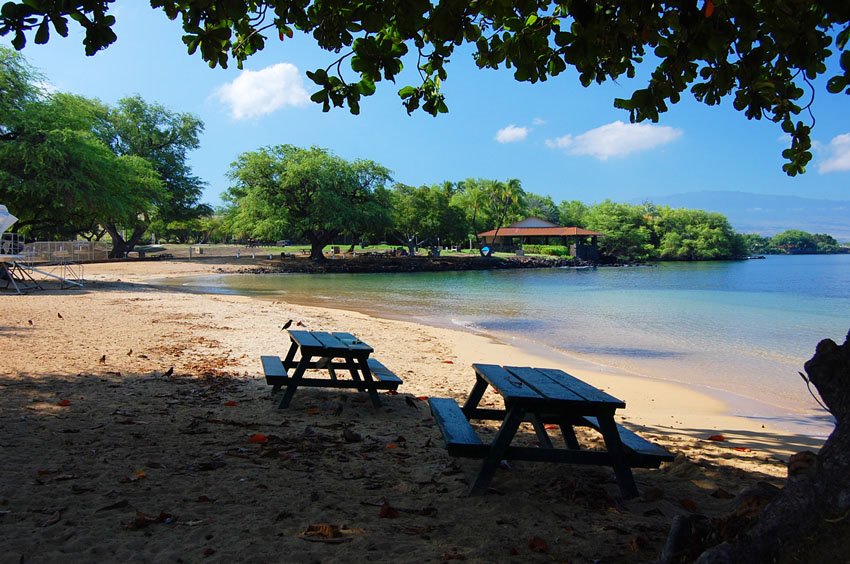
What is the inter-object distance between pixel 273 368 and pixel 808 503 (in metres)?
4.86

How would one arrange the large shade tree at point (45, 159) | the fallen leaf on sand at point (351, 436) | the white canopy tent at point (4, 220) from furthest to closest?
1. the large shade tree at point (45, 159)
2. the white canopy tent at point (4, 220)
3. the fallen leaf on sand at point (351, 436)

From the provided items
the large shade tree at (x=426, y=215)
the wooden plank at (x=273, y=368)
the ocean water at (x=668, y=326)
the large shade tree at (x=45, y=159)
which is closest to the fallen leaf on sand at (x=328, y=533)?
the wooden plank at (x=273, y=368)

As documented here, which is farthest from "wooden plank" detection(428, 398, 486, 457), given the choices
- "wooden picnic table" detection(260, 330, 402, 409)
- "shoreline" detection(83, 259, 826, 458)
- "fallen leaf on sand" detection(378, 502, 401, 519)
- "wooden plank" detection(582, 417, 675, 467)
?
"shoreline" detection(83, 259, 826, 458)

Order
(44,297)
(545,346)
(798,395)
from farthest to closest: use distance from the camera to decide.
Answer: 1. (44,297)
2. (545,346)
3. (798,395)

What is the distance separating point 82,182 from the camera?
77.0ft

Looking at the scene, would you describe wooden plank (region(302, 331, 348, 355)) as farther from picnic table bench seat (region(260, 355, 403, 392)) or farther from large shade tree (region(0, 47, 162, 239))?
large shade tree (region(0, 47, 162, 239))

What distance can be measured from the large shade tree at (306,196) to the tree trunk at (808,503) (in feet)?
157

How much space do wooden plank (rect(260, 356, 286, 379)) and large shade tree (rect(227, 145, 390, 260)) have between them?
4327 centimetres

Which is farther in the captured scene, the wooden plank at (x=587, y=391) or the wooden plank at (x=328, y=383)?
the wooden plank at (x=328, y=383)

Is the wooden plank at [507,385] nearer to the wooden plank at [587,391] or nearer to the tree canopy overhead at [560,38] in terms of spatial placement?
the wooden plank at [587,391]

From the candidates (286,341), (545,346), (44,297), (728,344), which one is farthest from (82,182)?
(728,344)

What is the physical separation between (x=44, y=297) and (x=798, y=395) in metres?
17.1

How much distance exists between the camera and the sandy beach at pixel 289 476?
2.83 meters

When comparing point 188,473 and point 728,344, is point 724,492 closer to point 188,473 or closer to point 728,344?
point 188,473
